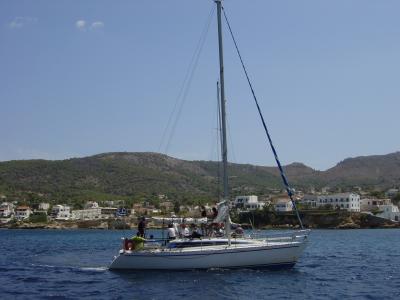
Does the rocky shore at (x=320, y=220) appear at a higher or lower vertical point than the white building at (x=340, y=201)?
lower

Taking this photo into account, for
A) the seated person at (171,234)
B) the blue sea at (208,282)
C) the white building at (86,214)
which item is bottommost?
the blue sea at (208,282)

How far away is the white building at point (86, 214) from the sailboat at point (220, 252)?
505 feet

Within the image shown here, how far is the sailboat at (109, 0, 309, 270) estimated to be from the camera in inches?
1344

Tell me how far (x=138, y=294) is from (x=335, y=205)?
138 m

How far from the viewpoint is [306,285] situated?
30719 mm

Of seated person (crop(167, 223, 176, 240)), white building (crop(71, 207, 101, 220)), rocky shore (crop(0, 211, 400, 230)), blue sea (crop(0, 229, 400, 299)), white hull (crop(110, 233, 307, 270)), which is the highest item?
white building (crop(71, 207, 101, 220))

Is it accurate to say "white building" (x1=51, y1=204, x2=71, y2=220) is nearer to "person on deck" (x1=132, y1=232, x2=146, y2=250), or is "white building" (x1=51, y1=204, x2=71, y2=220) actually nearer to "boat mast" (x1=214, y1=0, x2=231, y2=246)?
"person on deck" (x1=132, y1=232, x2=146, y2=250)

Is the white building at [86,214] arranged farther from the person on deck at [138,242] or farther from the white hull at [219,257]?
the white hull at [219,257]

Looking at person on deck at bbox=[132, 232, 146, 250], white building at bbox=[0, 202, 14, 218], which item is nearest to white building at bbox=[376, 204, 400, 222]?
person on deck at bbox=[132, 232, 146, 250]

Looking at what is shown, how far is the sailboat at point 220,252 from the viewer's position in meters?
34.1

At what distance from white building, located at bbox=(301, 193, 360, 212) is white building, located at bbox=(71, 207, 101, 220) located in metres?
68.3

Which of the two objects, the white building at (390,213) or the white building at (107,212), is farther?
the white building at (107,212)

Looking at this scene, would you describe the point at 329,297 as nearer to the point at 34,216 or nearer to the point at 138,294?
the point at 138,294

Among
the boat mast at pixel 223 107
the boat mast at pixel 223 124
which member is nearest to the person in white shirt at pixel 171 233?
the boat mast at pixel 223 124
